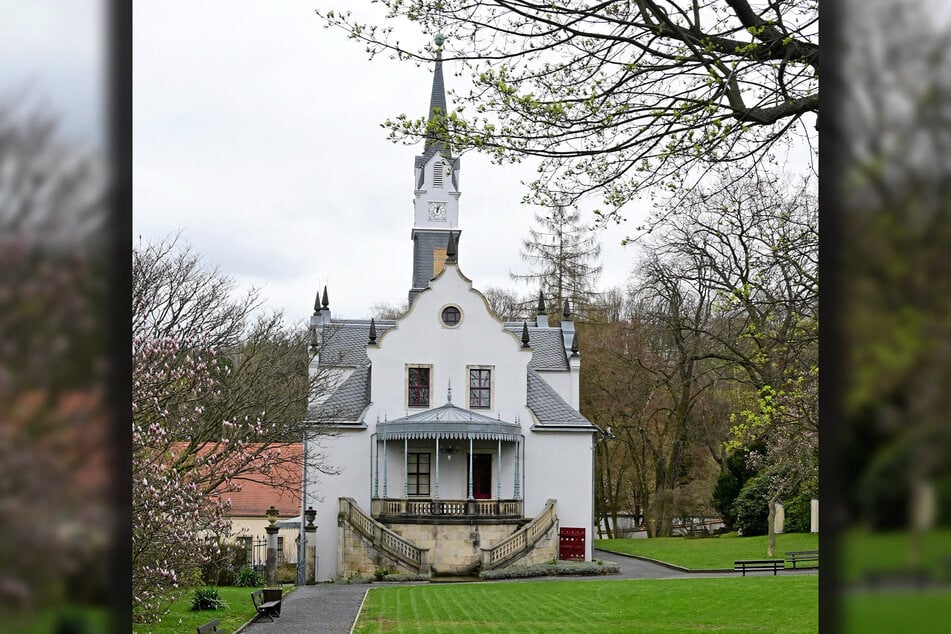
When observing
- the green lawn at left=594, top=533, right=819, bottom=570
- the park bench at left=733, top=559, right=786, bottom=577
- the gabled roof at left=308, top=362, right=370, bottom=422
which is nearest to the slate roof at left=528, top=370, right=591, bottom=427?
the green lawn at left=594, top=533, right=819, bottom=570

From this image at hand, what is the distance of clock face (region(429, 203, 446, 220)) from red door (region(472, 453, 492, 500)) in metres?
13.6

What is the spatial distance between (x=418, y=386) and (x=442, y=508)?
4.54m

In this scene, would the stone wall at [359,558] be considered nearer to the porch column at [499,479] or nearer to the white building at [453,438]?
the white building at [453,438]

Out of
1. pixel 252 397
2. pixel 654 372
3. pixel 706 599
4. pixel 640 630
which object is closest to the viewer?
pixel 640 630

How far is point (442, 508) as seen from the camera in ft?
92.9

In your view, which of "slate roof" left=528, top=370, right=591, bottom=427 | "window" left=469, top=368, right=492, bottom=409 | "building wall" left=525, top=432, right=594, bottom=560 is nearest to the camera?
"building wall" left=525, top=432, right=594, bottom=560

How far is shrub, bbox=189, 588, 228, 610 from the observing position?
17766 mm

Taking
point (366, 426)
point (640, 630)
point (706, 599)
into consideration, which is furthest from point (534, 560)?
point (640, 630)

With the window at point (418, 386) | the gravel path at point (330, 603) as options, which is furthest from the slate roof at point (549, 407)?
the gravel path at point (330, 603)
